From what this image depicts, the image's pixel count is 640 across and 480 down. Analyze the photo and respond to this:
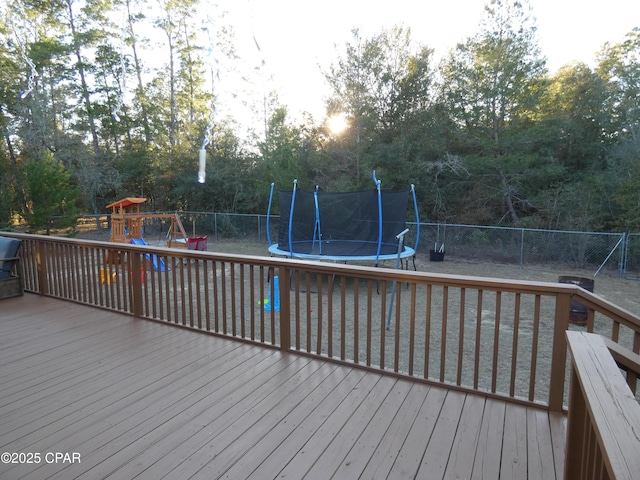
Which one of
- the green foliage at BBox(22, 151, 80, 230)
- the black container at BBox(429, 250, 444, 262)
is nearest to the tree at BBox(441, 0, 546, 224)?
the black container at BBox(429, 250, 444, 262)

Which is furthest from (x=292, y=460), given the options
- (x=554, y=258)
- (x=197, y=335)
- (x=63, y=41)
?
(x=63, y=41)

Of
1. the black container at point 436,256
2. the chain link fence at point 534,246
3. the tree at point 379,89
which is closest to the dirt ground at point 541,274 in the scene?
the black container at point 436,256

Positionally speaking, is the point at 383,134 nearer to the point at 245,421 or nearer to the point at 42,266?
the point at 42,266

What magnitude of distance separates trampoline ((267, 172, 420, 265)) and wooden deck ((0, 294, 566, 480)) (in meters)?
5.08

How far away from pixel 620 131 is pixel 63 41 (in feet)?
69.2

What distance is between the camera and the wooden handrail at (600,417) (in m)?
0.62

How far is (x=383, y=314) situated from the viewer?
2.42 metres

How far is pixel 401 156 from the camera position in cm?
1174

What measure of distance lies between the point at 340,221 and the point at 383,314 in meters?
6.46

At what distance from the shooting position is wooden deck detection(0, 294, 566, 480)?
5.39 ft

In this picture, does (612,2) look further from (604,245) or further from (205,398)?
(205,398)

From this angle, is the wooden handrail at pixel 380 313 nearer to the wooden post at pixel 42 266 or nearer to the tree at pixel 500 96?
the wooden post at pixel 42 266

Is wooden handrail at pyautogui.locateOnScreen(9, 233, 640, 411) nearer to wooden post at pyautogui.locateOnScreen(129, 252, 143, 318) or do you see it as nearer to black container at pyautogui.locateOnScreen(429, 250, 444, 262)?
wooden post at pyautogui.locateOnScreen(129, 252, 143, 318)

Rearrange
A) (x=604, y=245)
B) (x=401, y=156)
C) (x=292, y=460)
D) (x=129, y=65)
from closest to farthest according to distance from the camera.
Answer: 1. (x=292, y=460)
2. (x=604, y=245)
3. (x=401, y=156)
4. (x=129, y=65)
